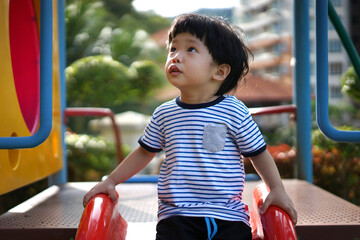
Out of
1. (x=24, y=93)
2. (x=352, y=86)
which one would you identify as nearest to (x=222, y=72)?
(x=24, y=93)

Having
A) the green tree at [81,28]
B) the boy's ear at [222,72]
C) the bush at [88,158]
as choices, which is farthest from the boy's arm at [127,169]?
the green tree at [81,28]

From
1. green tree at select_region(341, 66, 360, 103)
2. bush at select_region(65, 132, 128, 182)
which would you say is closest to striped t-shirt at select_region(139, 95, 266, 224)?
green tree at select_region(341, 66, 360, 103)

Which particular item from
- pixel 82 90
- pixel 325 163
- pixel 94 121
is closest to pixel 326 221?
pixel 325 163

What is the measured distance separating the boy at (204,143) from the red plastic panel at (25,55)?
0.81 m

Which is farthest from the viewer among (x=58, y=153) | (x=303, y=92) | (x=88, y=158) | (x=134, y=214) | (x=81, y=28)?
(x=81, y=28)

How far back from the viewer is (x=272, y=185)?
1.35 m

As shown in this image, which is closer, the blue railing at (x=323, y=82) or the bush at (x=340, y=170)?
the blue railing at (x=323, y=82)

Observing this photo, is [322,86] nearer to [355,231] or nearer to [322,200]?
[355,231]

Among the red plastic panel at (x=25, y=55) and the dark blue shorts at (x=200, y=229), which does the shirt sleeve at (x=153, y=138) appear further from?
the red plastic panel at (x=25, y=55)

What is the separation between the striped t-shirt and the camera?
1303mm

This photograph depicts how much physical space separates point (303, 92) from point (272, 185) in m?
1.51

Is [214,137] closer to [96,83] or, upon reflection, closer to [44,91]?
[44,91]

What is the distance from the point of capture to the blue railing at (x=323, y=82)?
4.59 ft

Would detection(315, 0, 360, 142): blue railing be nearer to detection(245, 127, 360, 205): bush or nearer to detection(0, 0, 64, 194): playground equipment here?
detection(0, 0, 64, 194): playground equipment
